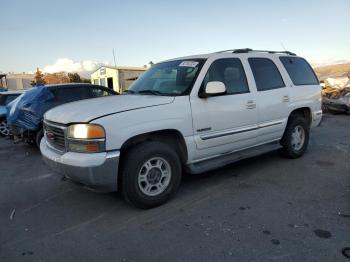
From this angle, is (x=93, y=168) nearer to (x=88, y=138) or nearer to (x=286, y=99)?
(x=88, y=138)

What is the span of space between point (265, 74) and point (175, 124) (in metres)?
2.18

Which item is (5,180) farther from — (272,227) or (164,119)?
(272,227)

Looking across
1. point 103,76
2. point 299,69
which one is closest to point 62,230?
point 299,69

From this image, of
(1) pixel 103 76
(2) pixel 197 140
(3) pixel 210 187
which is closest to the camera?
(2) pixel 197 140

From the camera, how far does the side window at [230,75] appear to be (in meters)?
4.57

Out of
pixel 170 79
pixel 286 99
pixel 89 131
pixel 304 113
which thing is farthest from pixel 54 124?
pixel 304 113

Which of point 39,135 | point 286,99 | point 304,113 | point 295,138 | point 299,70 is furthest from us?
point 39,135

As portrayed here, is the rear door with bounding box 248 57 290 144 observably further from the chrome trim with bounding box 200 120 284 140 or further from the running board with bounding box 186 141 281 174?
the running board with bounding box 186 141 281 174

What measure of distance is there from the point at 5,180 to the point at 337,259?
509 cm

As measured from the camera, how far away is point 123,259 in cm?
291

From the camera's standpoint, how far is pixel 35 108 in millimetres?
7324

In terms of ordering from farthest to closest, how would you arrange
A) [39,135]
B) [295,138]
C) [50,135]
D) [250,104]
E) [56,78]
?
1. [56,78]
2. [39,135]
3. [295,138]
4. [250,104]
5. [50,135]

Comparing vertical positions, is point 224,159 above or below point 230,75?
below

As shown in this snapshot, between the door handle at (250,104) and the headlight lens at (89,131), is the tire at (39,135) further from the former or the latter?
Answer: the door handle at (250,104)
